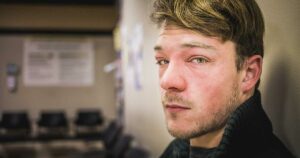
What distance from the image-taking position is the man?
3.64 feet

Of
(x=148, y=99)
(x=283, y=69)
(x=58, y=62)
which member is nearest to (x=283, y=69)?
(x=283, y=69)

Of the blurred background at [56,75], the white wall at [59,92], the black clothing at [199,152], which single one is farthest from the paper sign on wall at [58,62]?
the black clothing at [199,152]

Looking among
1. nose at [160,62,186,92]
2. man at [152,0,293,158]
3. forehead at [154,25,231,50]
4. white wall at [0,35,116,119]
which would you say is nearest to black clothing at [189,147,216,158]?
man at [152,0,293,158]

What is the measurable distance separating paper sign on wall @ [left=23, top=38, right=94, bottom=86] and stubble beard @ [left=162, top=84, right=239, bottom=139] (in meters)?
8.96

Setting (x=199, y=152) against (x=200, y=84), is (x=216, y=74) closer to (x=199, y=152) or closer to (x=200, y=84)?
(x=200, y=84)

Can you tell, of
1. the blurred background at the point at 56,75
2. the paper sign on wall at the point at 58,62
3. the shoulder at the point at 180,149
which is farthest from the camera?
the paper sign on wall at the point at 58,62

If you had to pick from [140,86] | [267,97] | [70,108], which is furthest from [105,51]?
[267,97]

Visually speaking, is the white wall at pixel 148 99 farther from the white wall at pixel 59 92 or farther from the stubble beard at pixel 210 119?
the white wall at pixel 59 92

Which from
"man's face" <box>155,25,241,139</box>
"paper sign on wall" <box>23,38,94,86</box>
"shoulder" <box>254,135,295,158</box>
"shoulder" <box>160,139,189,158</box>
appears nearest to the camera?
"shoulder" <box>254,135,295,158</box>

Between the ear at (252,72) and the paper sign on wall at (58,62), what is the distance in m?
8.99

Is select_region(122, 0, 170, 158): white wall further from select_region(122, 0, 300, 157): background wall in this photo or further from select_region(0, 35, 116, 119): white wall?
select_region(0, 35, 116, 119): white wall

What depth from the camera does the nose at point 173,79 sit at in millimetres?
1155

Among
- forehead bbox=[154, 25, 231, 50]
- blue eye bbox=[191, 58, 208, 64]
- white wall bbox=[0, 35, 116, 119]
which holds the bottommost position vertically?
white wall bbox=[0, 35, 116, 119]

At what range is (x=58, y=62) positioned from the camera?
9953mm
